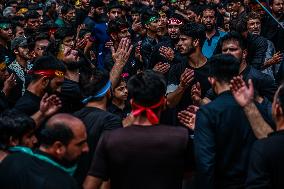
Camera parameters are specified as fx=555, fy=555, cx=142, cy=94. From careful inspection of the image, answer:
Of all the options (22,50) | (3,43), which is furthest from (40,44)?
(3,43)

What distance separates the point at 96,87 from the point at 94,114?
26 cm

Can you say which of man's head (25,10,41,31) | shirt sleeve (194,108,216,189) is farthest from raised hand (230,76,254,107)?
man's head (25,10,41,31)

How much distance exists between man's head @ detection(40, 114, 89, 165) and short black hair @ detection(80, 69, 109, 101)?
1.11m

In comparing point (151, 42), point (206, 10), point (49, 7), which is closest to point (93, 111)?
point (151, 42)

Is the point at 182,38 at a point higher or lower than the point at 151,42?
higher

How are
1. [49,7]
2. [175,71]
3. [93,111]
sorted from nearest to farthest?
[93,111], [175,71], [49,7]

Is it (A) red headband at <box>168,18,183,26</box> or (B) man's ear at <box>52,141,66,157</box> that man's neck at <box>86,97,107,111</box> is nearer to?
(B) man's ear at <box>52,141,66,157</box>

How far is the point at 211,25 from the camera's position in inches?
381

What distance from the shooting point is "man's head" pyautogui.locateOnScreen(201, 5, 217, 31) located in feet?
31.6

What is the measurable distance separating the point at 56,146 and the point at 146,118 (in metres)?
0.79

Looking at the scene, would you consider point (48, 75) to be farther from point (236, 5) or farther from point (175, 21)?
point (236, 5)

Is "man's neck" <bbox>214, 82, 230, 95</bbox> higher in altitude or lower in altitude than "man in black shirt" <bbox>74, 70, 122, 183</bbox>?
higher

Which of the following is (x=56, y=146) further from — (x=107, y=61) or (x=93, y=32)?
(x=93, y=32)

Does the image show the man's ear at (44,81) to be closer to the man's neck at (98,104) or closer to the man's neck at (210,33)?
the man's neck at (98,104)
